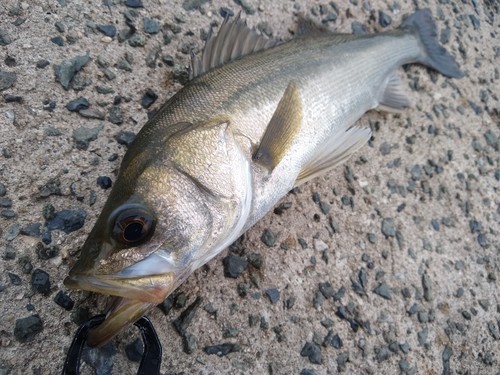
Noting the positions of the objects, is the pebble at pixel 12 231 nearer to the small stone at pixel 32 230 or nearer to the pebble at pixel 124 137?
the small stone at pixel 32 230

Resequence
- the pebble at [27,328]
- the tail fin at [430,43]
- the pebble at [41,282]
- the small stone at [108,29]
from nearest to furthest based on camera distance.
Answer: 1. the pebble at [27,328]
2. the pebble at [41,282]
3. the small stone at [108,29]
4. the tail fin at [430,43]

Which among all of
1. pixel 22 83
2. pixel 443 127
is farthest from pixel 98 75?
pixel 443 127

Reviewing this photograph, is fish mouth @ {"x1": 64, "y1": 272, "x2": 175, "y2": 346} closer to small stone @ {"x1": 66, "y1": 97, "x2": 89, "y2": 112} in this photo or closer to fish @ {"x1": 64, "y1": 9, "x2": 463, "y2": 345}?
fish @ {"x1": 64, "y1": 9, "x2": 463, "y2": 345}

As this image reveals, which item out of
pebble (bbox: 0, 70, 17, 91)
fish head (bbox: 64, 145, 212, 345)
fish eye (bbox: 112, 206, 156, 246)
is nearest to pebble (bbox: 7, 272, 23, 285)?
fish head (bbox: 64, 145, 212, 345)

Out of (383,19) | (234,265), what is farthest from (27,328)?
(383,19)

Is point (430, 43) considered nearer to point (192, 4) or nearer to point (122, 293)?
point (192, 4)

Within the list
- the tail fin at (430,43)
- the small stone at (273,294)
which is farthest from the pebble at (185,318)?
the tail fin at (430,43)
